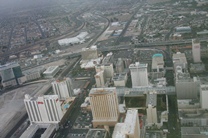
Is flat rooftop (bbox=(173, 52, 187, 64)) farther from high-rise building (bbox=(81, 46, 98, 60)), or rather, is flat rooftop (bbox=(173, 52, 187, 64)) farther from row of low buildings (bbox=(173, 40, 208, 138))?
high-rise building (bbox=(81, 46, 98, 60))

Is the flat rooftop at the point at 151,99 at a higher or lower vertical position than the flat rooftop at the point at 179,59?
lower

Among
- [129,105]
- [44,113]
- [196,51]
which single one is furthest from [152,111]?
[196,51]

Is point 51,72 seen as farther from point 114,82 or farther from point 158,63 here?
point 158,63

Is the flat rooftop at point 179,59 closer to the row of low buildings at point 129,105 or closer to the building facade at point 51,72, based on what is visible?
the row of low buildings at point 129,105

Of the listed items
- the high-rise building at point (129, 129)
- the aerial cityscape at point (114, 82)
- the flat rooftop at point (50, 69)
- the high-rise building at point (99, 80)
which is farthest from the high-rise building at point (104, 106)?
the flat rooftop at point (50, 69)

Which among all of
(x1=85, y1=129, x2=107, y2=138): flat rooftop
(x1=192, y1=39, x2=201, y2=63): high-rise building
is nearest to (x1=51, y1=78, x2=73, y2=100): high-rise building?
(x1=85, y1=129, x2=107, y2=138): flat rooftop

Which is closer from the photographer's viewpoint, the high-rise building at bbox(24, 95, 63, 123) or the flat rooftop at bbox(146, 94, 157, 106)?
the flat rooftop at bbox(146, 94, 157, 106)
